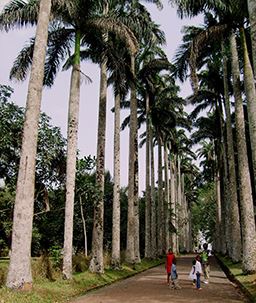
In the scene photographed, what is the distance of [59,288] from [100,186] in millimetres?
7022

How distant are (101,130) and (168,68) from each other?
42.0ft

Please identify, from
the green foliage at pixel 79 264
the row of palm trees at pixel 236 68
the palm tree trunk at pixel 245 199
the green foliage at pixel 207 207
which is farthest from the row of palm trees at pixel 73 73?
the green foliage at pixel 207 207

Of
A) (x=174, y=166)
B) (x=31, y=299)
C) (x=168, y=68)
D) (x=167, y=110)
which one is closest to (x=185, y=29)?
(x=168, y=68)

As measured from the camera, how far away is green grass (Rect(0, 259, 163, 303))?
31.6 ft

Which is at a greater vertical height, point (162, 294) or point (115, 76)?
point (115, 76)

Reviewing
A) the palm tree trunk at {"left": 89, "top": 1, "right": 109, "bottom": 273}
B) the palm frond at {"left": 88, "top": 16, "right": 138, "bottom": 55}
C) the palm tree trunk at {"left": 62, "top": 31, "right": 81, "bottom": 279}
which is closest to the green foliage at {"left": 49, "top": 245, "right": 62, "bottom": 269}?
the palm tree trunk at {"left": 89, "top": 1, "right": 109, "bottom": 273}

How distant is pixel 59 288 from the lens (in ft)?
40.7

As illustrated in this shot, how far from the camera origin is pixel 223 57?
2627 cm

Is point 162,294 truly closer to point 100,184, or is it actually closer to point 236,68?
point 100,184

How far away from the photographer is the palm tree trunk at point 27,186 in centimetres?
1055

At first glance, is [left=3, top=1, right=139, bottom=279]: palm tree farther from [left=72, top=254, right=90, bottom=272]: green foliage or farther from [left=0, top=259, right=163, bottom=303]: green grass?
[left=72, top=254, right=90, bottom=272]: green foliage

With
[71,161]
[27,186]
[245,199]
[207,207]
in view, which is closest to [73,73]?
[71,161]

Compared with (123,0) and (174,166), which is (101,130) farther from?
(174,166)

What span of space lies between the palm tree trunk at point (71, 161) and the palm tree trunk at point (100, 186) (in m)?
2.94
